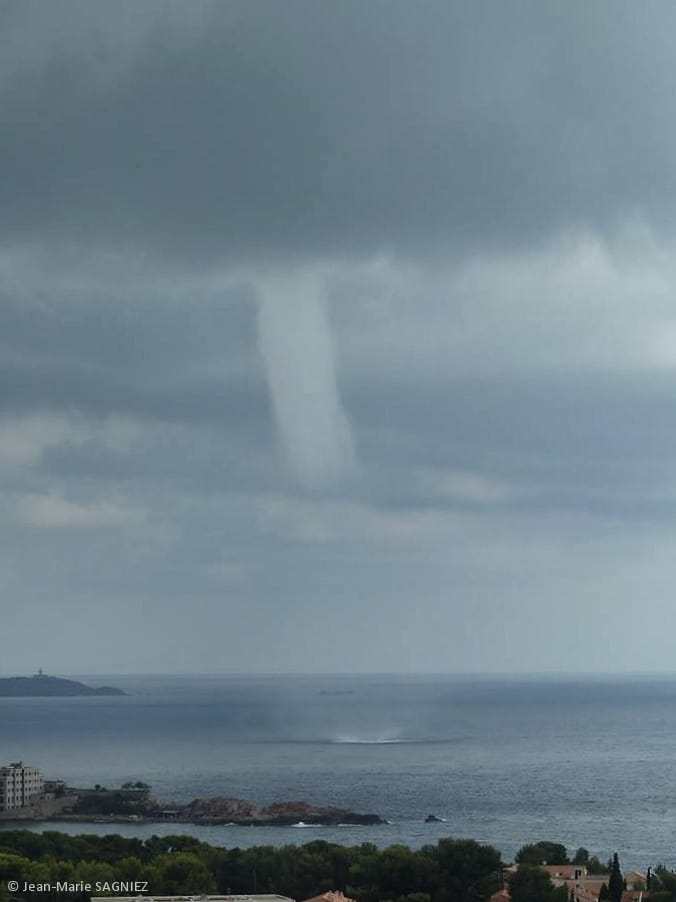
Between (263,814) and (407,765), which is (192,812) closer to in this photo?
(263,814)

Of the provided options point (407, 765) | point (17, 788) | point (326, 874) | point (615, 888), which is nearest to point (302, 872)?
point (326, 874)

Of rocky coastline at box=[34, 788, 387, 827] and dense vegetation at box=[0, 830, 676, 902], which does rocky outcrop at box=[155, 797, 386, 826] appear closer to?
rocky coastline at box=[34, 788, 387, 827]

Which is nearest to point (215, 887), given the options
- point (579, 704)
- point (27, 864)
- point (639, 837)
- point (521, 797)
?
point (27, 864)

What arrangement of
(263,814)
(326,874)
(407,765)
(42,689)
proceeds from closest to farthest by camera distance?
(326,874)
(263,814)
(407,765)
(42,689)

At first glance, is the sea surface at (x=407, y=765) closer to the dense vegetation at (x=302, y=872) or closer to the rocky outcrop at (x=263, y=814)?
the rocky outcrop at (x=263, y=814)

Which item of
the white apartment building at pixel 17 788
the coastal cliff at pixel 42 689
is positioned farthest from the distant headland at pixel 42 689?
the white apartment building at pixel 17 788

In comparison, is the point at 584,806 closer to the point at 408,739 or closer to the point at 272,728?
the point at 408,739

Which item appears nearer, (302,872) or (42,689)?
(302,872)
